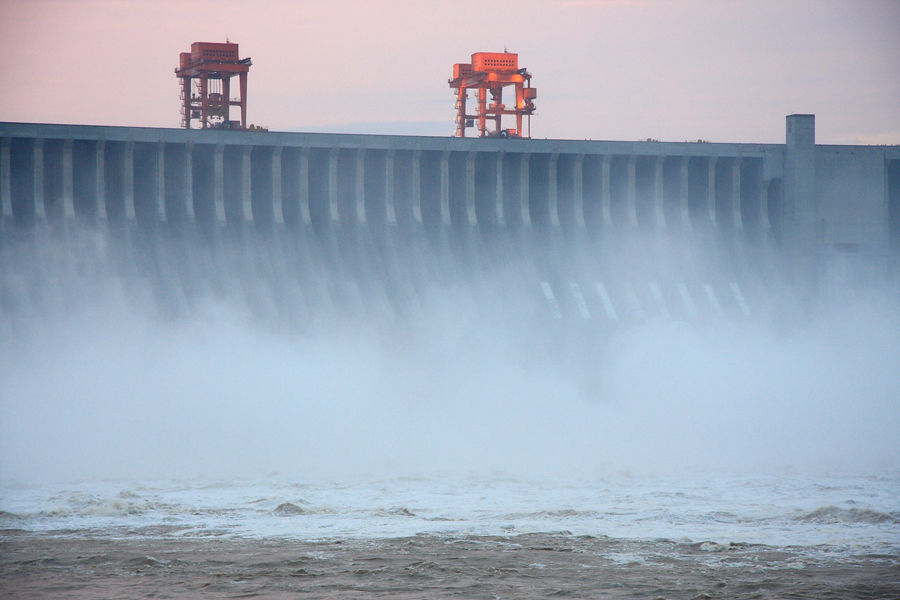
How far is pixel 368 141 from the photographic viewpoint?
3675 centimetres

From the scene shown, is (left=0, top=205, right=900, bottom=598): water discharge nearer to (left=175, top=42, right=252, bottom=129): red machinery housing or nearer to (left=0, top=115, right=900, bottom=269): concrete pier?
(left=0, top=115, right=900, bottom=269): concrete pier

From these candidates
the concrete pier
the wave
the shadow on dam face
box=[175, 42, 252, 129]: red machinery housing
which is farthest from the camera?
box=[175, 42, 252, 129]: red machinery housing

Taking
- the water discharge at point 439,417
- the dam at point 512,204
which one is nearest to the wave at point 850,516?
the water discharge at point 439,417

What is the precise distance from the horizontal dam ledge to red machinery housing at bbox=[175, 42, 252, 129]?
42.5ft

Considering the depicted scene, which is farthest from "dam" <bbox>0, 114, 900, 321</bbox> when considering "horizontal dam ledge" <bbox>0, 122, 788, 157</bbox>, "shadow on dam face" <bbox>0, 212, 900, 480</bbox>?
"shadow on dam face" <bbox>0, 212, 900, 480</bbox>

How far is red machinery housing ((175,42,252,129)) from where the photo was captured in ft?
162

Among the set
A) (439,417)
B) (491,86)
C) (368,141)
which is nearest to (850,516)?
(439,417)

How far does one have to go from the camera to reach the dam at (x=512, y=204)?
35.2 meters

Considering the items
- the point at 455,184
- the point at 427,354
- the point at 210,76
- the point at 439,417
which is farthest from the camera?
the point at 210,76

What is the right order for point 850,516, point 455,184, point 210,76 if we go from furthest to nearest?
point 210,76, point 455,184, point 850,516

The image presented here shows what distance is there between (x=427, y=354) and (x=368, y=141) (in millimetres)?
7419

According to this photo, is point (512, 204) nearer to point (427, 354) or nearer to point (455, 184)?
point (455, 184)

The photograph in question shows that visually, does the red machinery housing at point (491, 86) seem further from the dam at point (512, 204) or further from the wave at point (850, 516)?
the wave at point (850, 516)

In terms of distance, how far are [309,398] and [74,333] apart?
743 centimetres
